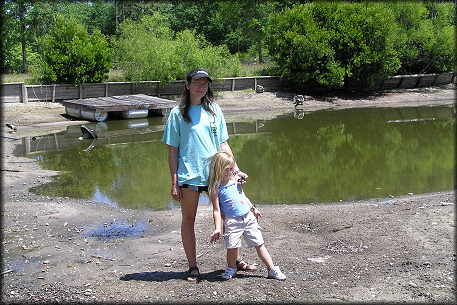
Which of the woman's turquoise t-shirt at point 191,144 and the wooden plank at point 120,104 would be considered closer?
the woman's turquoise t-shirt at point 191,144

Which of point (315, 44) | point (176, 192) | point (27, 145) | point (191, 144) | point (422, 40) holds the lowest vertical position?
point (27, 145)

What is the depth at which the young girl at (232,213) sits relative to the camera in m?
5.02

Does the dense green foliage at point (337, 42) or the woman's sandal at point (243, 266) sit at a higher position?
the dense green foliage at point (337, 42)

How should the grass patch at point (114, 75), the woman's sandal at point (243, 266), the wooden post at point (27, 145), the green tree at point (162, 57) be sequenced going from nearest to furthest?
the woman's sandal at point (243, 266) → the wooden post at point (27, 145) → the grass patch at point (114, 75) → the green tree at point (162, 57)

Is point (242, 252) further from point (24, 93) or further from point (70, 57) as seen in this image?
point (70, 57)

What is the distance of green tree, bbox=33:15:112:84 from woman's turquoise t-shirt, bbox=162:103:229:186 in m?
21.9

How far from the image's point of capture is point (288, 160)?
1412cm

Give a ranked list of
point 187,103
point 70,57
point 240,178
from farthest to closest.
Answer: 1. point 70,57
2. point 240,178
3. point 187,103

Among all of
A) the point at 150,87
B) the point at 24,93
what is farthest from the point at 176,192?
the point at 150,87

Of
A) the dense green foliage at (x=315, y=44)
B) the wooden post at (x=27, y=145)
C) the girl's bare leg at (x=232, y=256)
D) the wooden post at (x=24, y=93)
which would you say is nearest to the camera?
the girl's bare leg at (x=232, y=256)

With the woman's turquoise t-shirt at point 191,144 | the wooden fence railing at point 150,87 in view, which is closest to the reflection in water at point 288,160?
the woman's turquoise t-shirt at point 191,144

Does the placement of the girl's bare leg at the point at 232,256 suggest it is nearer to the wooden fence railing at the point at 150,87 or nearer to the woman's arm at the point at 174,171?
the woman's arm at the point at 174,171

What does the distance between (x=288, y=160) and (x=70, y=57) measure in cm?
1582

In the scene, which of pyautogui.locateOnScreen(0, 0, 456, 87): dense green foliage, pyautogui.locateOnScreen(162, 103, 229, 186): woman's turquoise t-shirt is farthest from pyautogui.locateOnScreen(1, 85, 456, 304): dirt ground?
pyautogui.locateOnScreen(0, 0, 456, 87): dense green foliage
